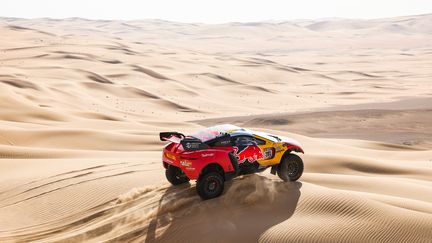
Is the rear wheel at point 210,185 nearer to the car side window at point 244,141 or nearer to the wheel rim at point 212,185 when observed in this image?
the wheel rim at point 212,185

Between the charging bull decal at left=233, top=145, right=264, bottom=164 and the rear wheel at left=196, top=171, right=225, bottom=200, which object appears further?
the charging bull decal at left=233, top=145, right=264, bottom=164

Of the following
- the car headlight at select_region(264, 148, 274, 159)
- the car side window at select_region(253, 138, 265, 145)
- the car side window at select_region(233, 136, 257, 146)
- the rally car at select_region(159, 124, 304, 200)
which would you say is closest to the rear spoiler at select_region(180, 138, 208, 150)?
the rally car at select_region(159, 124, 304, 200)

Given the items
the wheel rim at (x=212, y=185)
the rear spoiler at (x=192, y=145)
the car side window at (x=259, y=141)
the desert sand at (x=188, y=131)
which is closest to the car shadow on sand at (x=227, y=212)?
the desert sand at (x=188, y=131)

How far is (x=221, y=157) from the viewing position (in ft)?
25.7

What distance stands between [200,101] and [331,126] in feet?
41.8

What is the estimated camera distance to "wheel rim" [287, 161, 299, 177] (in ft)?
28.2

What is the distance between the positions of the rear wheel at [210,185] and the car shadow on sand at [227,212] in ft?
0.37

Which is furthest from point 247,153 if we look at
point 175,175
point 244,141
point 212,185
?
point 175,175

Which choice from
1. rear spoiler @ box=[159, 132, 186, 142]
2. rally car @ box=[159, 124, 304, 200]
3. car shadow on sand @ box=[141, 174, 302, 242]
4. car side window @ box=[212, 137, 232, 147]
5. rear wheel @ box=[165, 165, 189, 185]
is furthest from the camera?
rear wheel @ box=[165, 165, 189, 185]

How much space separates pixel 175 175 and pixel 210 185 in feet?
3.00

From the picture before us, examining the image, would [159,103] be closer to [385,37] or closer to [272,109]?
[272,109]

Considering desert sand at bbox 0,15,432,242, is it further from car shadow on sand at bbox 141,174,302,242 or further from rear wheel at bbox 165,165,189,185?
rear wheel at bbox 165,165,189,185

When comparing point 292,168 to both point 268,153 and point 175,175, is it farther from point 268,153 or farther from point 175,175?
point 175,175

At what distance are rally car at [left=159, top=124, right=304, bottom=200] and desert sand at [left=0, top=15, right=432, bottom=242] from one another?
0.24m
